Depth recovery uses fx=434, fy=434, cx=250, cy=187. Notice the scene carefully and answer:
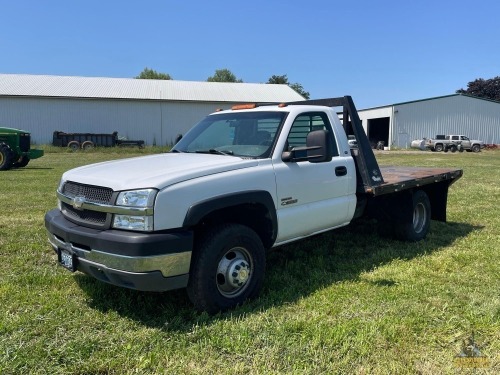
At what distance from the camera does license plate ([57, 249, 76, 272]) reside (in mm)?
3652

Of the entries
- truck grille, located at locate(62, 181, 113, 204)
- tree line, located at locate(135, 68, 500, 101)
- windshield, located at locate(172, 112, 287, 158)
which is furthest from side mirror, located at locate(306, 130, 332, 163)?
tree line, located at locate(135, 68, 500, 101)

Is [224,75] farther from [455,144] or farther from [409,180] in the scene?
[409,180]

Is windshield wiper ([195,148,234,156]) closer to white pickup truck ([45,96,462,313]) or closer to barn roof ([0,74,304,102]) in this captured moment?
white pickup truck ([45,96,462,313])

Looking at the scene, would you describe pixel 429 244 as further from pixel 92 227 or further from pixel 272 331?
pixel 92 227

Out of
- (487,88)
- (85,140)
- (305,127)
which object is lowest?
(305,127)

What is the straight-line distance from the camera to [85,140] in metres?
33.1

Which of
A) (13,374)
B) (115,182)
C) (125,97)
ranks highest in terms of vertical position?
(125,97)

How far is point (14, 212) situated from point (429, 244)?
7.09 meters

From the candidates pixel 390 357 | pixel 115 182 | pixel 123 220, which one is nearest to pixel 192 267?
pixel 123 220

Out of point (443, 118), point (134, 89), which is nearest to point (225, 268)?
point (134, 89)

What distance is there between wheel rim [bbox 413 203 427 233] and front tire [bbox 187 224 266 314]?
3.40 metres

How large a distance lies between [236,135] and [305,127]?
0.78 m

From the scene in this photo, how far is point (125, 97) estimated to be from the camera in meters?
36.2

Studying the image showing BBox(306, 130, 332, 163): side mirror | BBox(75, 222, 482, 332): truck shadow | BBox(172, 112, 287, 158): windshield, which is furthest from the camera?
BBox(172, 112, 287, 158): windshield
